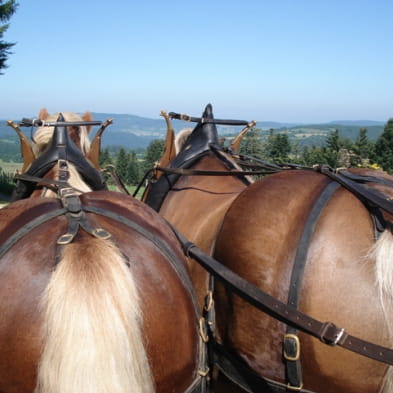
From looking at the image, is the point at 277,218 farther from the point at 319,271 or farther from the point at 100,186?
→ the point at 100,186

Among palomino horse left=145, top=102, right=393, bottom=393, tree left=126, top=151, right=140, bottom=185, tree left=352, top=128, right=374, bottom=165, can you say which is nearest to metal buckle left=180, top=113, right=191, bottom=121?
palomino horse left=145, top=102, right=393, bottom=393

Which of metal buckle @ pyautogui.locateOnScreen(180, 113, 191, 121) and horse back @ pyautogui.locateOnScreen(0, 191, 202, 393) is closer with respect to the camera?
horse back @ pyautogui.locateOnScreen(0, 191, 202, 393)

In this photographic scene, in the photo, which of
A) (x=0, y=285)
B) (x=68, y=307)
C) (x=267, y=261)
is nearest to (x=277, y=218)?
(x=267, y=261)

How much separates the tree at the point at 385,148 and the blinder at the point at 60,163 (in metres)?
43.2

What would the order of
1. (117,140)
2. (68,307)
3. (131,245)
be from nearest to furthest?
1. (68,307)
2. (131,245)
3. (117,140)

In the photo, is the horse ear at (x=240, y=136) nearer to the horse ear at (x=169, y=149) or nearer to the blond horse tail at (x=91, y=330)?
the horse ear at (x=169, y=149)

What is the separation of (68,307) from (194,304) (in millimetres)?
621

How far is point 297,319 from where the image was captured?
5.90 ft

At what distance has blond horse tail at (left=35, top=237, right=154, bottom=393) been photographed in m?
1.40

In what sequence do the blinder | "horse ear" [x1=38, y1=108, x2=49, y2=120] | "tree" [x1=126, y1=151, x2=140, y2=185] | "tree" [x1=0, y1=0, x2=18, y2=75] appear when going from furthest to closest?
"tree" [x1=126, y1=151, x2=140, y2=185] < "tree" [x1=0, y1=0, x2=18, y2=75] < "horse ear" [x1=38, y1=108, x2=49, y2=120] < the blinder

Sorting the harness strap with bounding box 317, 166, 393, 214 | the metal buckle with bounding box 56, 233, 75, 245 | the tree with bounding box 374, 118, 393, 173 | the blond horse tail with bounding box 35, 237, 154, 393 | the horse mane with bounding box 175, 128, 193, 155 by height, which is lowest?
the tree with bounding box 374, 118, 393, 173

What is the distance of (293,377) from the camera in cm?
195

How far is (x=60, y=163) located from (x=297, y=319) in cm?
190

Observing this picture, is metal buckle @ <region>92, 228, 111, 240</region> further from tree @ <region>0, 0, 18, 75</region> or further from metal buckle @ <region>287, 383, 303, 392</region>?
tree @ <region>0, 0, 18, 75</region>
